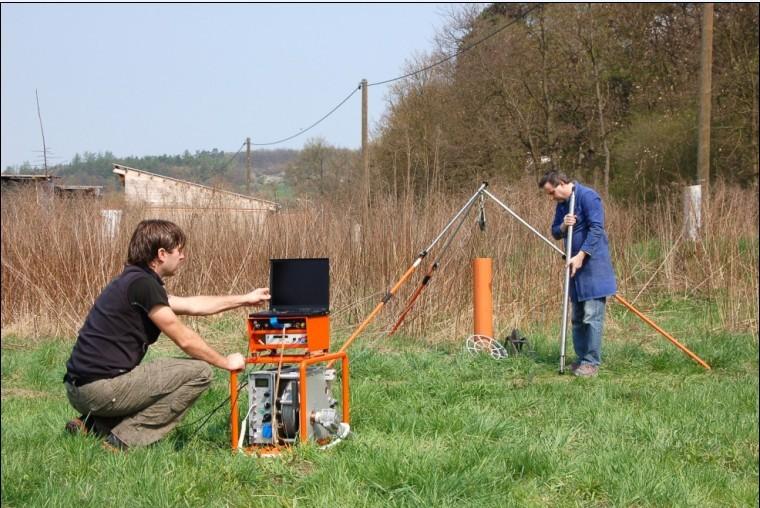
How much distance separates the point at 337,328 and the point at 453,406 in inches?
164

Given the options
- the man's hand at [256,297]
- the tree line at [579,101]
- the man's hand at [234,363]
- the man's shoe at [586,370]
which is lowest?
the man's shoe at [586,370]

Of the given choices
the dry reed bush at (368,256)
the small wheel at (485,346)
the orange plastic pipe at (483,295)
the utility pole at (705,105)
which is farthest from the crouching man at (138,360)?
the orange plastic pipe at (483,295)

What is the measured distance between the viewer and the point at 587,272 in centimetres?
680

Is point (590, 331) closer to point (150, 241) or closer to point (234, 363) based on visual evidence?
point (234, 363)

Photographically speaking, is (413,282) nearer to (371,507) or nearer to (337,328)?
(337,328)

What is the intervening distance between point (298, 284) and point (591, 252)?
289cm

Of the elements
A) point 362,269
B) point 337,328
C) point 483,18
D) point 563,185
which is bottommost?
point 337,328

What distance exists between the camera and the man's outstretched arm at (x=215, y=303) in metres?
4.67

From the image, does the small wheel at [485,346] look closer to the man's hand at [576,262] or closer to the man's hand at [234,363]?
the man's hand at [576,262]

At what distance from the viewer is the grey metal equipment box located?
441 cm

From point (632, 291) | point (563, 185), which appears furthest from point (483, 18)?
point (563, 185)

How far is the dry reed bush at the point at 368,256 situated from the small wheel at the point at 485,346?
0.88 m

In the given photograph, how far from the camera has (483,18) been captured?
58.6ft

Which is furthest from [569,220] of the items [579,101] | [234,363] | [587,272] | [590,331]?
[579,101]
